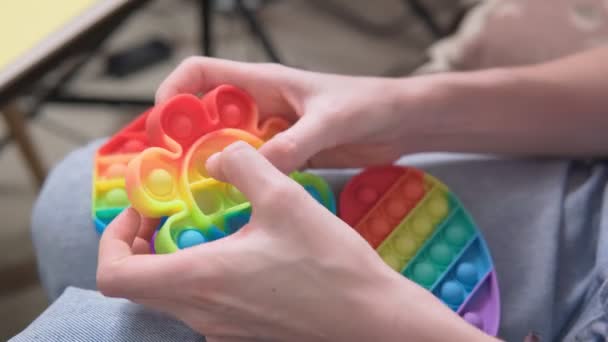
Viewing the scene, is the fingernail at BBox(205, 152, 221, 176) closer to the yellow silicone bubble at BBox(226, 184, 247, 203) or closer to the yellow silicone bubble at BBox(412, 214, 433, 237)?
the yellow silicone bubble at BBox(226, 184, 247, 203)

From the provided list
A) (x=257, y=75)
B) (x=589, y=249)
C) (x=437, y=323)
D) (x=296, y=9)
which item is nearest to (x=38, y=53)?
(x=257, y=75)

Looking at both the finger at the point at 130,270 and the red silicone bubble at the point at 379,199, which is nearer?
the finger at the point at 130,270

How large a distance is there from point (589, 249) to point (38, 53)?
23.3 inches

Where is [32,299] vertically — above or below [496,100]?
below

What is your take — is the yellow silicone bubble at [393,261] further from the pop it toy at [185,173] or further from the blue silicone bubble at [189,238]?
the blue silicone bubble at [189,238]

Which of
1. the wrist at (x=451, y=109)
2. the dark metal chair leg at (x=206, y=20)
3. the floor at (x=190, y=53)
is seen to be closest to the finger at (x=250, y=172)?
the wrist at (x=451, y=109)

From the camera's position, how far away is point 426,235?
A: 60cm

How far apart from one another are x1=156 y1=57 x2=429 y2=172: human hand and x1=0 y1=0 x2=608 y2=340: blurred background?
6.7 inches

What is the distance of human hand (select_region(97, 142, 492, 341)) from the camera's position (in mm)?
413

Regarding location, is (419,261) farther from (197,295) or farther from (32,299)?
(32,299)

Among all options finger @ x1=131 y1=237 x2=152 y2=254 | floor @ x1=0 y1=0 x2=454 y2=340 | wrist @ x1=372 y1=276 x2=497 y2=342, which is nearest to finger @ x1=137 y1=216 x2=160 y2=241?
finger @ x1=131 y1=237 x2=152 y2=254

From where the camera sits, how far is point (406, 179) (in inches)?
24.4

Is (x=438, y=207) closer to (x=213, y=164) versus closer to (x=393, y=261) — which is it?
(x=393, y=261)

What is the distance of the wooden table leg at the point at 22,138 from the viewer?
3.53 ft
